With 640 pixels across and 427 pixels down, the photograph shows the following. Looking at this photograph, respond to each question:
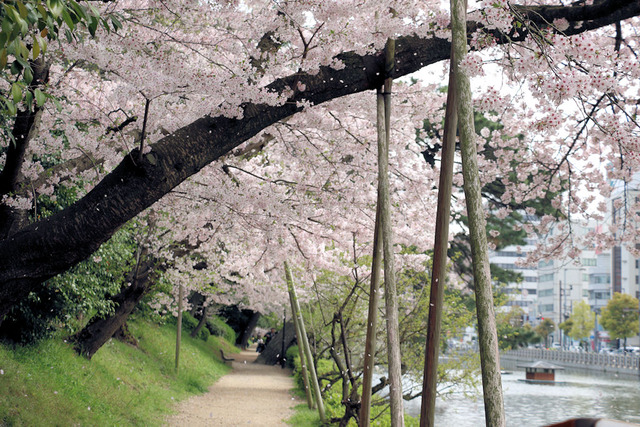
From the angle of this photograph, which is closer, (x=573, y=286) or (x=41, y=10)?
(x=41, y=10)

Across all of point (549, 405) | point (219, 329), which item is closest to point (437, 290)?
point (549, 405)

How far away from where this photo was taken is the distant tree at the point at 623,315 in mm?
45406

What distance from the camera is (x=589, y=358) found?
42.1m

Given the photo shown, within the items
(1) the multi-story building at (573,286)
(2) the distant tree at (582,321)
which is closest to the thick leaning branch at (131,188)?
(2) the distant tree at (582,321)

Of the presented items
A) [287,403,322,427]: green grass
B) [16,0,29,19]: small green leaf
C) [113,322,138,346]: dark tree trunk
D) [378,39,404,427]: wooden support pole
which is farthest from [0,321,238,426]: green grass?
[16,0,29,19]: small green leaf

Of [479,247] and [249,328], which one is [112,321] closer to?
[479,247]

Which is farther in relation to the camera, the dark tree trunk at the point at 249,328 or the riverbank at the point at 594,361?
the riverbank at the point at 594,361

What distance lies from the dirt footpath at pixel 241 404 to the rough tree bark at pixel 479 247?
7.79 m

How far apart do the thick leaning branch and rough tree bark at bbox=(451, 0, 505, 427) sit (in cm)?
129

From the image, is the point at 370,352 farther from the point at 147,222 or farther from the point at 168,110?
the point at 147,222

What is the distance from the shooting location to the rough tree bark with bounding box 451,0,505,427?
2.72m

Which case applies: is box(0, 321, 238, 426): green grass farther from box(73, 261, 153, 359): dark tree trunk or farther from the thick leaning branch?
the thick leaning branch

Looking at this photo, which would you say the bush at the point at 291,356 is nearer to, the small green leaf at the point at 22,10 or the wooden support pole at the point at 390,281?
the wooden support pole at the point at 390,281

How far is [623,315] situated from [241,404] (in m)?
41.9
